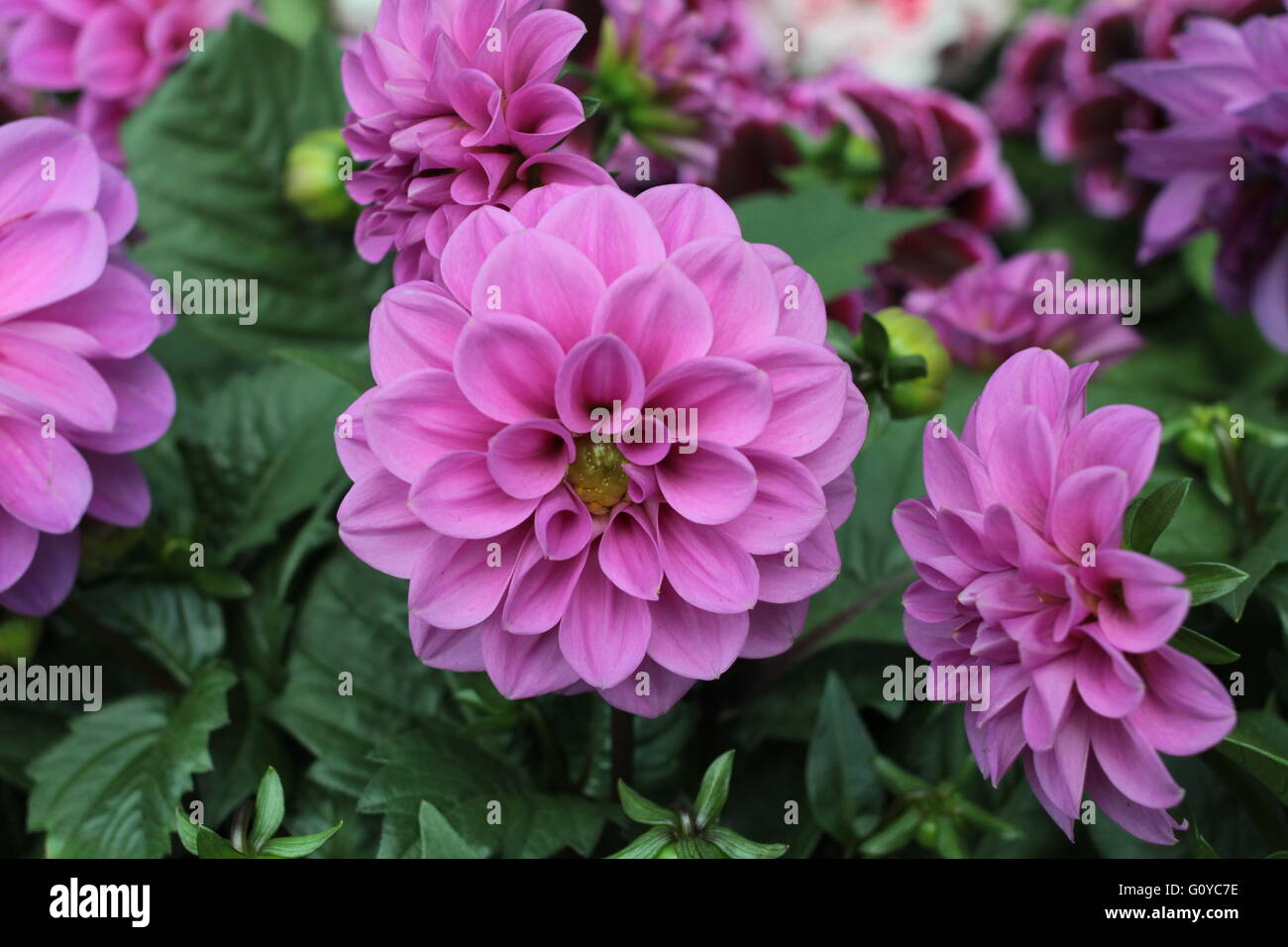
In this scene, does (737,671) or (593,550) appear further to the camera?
(737,671)

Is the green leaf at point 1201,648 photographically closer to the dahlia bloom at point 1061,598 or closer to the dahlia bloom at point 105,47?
the dahlia bloom at point 1061,598

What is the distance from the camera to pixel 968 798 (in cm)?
61

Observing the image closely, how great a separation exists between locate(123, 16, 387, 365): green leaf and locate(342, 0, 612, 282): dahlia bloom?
29 centimetres

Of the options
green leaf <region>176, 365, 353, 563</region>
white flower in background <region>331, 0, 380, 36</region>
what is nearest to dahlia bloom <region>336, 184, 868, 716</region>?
green leaf <region>176, 365, 353, 563</region>

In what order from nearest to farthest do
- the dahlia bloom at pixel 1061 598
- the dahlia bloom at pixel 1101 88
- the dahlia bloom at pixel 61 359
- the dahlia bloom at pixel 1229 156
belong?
the dahlia bloom at pixel 1061 598, the dahlia bloom at pixel 61 359, the dahlia bloom at pixel 1229 156, the dahlia bloom at pixel 1101 88

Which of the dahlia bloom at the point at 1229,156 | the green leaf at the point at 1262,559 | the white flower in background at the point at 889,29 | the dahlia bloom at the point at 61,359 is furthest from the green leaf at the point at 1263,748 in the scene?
the white flower in background at the point at 889,29

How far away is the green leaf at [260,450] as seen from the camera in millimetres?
653

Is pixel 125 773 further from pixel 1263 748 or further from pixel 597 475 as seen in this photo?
pixel 1263 748

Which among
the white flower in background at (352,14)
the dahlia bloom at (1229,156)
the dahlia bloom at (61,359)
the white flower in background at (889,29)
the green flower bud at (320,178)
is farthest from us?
the white flower in background at (889,29)

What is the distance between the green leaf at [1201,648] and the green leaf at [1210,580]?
0.01 metres

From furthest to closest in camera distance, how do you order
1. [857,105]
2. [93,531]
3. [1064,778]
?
Result: [857,105]
[93,531]
[1064,778]

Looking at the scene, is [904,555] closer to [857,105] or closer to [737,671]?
[737,671]
